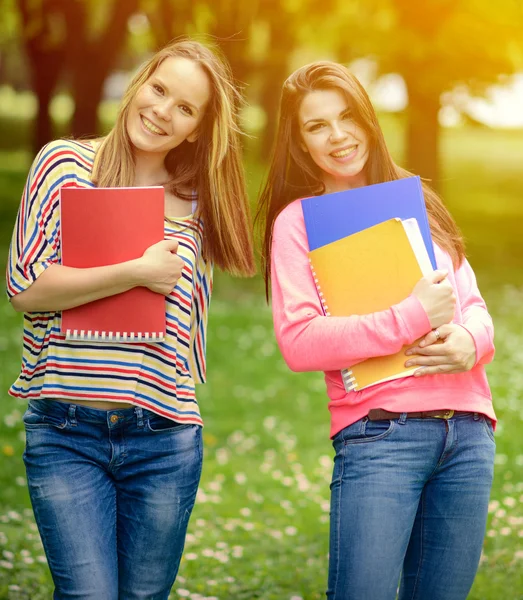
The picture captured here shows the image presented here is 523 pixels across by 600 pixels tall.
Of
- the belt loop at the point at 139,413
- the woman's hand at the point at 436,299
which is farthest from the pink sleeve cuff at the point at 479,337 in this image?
the belt loop at the point at 139,413

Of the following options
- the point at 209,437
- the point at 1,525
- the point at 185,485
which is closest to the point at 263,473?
the point at 209,437

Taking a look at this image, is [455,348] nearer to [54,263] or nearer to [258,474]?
[54,263]

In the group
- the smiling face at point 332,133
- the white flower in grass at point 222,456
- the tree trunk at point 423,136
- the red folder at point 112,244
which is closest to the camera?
the red folder at point 112,244

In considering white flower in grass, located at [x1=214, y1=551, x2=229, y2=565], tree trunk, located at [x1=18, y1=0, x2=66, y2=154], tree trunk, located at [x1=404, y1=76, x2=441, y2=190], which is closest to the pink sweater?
white flower in grass, located at [x1=214, y1=551, x2=229, y2=565]

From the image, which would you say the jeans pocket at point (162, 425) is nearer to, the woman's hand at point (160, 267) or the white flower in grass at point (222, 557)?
the woman's hand at point (160, 267)

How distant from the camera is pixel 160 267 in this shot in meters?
2.61

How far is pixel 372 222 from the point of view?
268cm

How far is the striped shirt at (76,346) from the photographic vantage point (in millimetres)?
2627

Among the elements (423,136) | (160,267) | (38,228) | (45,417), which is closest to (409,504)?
(160,267)

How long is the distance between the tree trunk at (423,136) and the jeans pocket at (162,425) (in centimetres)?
1204

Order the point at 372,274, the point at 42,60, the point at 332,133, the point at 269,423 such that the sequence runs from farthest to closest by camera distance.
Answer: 1. the point at 42,60
2. the point at 269,423
3. the point at 332,133
4. the point at 372,274

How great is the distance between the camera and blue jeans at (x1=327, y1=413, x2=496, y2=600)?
2516 mm

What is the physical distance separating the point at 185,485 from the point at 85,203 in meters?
0.91

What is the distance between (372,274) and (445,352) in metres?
0.31
